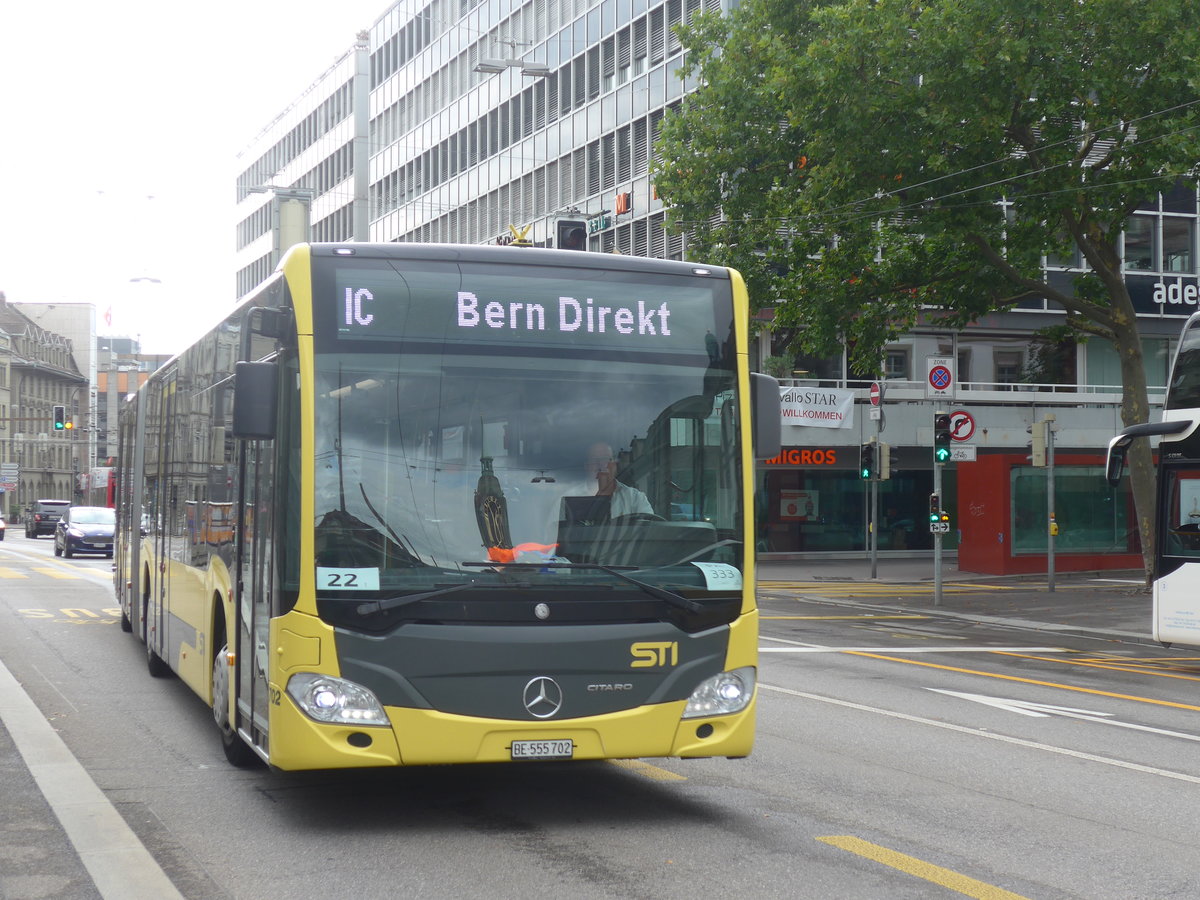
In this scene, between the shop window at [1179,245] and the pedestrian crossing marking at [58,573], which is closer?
the pedestrian crossing marking at [58,573]

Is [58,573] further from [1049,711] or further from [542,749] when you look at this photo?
[542,749]

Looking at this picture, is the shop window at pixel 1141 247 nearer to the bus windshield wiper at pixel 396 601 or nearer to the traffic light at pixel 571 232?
the traffic light at pixel 571 232

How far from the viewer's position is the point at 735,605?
7.74 m

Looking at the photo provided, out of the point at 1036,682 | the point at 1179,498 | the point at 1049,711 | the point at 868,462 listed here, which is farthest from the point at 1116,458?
the point at 868,462

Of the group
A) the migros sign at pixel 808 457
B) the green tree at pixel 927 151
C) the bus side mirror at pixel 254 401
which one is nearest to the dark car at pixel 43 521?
the migros sign at pixel 808 457

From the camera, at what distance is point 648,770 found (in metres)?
9.29

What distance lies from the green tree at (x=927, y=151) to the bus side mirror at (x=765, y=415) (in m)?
17.6

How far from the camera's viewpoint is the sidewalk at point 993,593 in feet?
79.0

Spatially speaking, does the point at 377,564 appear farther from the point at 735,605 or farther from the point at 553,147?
the point at 553,147

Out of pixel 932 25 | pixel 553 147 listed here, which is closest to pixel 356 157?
pixel 553 147

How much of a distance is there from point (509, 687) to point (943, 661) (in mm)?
10963

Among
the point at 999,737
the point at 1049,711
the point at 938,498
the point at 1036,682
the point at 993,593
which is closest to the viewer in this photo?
the point at 999,737

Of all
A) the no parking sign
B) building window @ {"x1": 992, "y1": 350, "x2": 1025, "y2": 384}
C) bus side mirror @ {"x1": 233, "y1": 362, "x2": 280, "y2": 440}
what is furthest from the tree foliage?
bus side mirror @ {"x1": 233, "y1": 362, "x2": 280, "y2": 440}

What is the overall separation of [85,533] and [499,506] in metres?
38.6
